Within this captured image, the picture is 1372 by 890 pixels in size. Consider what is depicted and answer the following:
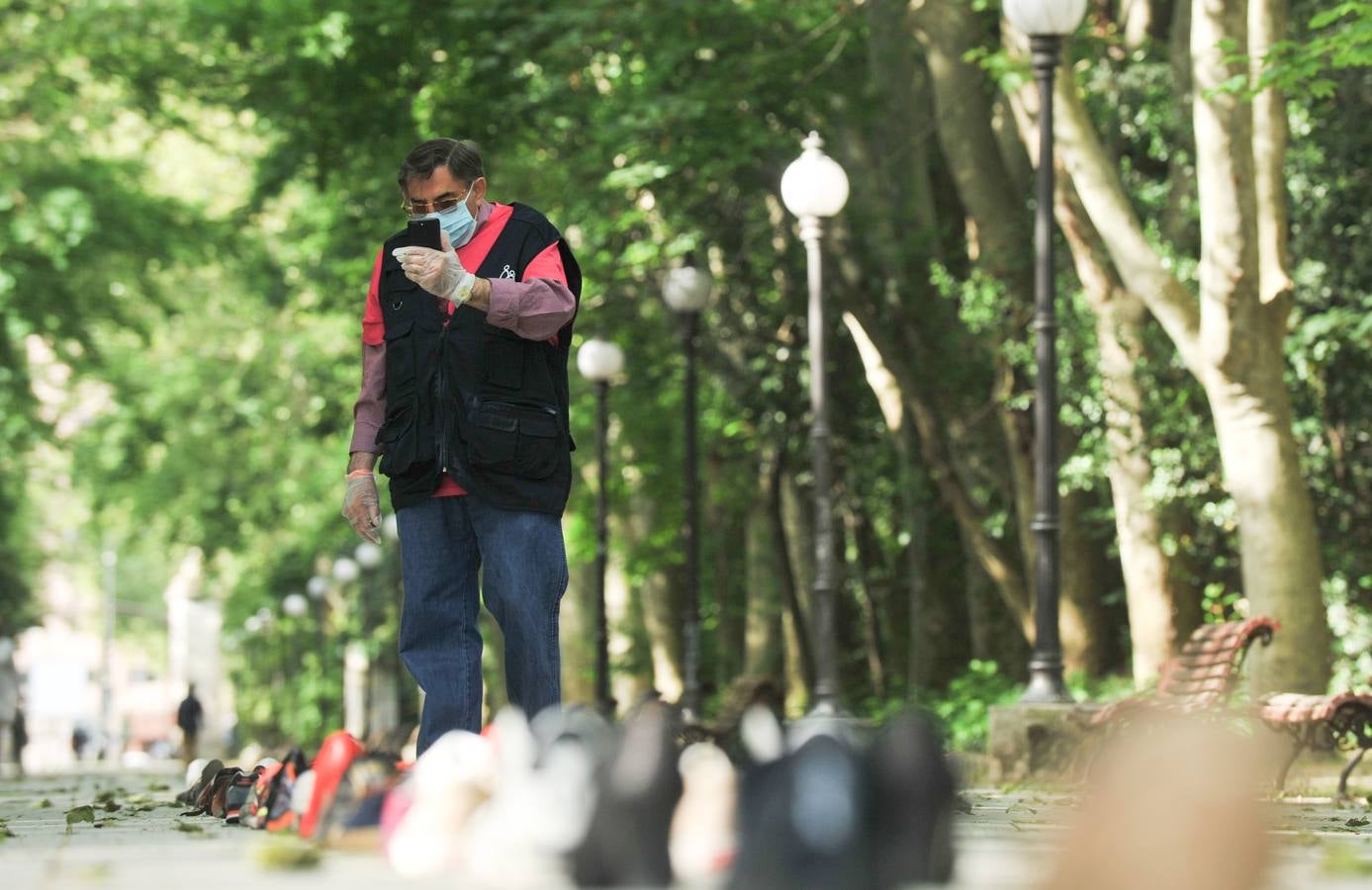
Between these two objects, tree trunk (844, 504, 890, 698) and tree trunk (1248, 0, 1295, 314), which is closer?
tree trunk (1248, 0, 1295, 314)

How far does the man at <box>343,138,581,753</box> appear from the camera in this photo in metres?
6.42

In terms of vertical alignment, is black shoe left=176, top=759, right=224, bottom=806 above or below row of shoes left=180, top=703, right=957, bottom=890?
above

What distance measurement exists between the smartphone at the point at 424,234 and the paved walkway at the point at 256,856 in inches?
66.5

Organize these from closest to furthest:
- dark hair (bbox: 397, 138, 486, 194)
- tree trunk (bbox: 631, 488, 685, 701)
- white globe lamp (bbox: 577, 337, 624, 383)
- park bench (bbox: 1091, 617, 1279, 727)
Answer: dark hair (bbox: 397, 138, 486, 194), park bench (bbox: 1091, 617, 1279, 727), white globe lamp (bbox: 577, 337, 624, 383), tree trunk (bbox: 631, 488, 685, 701)

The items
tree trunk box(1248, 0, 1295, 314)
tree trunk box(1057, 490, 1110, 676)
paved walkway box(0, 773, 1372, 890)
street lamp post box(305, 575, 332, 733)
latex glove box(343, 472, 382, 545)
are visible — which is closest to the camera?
paved walkway box(0, 773, 1372, 890)

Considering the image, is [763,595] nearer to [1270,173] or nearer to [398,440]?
[1270,173]

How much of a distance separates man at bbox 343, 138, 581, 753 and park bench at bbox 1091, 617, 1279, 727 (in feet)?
19.1

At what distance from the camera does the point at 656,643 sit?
Result: 28.7 meters

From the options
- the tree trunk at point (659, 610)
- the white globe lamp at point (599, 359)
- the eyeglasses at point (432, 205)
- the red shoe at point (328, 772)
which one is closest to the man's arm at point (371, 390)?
the eyeglasses at point (432, 205)

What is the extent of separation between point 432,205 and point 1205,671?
743 cm

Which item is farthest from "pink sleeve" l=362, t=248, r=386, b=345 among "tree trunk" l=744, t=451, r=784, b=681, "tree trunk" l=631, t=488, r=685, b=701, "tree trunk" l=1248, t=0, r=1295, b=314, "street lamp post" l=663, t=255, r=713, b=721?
"tree trunk" l=631, t=488, r=685, b=701

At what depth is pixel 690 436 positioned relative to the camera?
2008 cm

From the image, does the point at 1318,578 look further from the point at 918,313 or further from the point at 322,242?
the point at 322,242

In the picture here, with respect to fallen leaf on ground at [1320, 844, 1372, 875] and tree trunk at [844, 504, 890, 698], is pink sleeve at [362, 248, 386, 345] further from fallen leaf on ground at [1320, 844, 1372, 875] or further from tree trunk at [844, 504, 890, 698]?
tree trunk at [844, 504, 890, 698]
